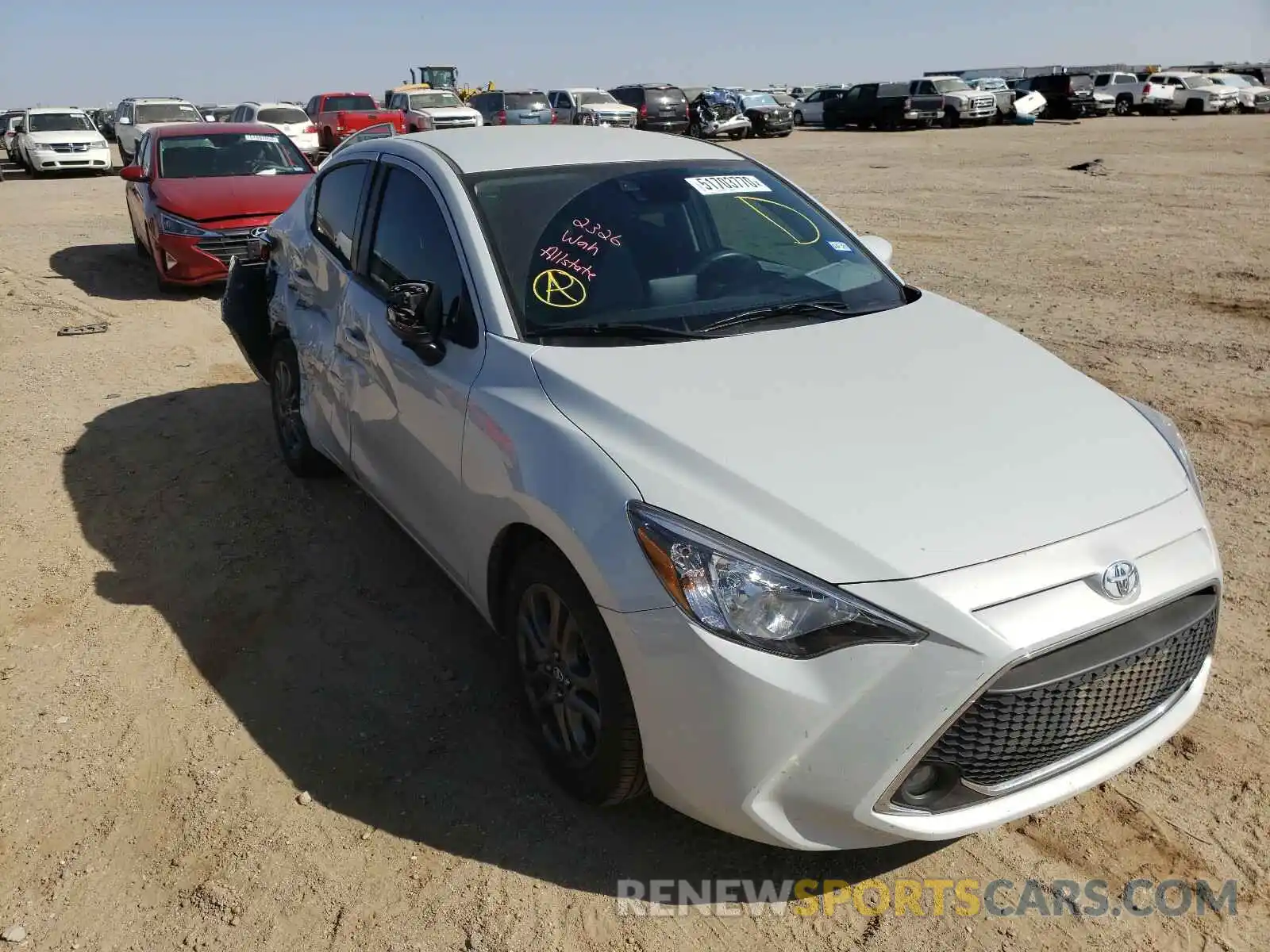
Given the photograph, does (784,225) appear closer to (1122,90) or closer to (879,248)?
(879,248)

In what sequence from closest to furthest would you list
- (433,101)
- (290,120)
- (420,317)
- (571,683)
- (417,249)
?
1. (571,683)
2. (420,317)
3. (417,249)
4. (290,120)
5. (433,101)

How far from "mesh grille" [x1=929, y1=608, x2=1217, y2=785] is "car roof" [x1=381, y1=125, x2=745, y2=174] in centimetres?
244

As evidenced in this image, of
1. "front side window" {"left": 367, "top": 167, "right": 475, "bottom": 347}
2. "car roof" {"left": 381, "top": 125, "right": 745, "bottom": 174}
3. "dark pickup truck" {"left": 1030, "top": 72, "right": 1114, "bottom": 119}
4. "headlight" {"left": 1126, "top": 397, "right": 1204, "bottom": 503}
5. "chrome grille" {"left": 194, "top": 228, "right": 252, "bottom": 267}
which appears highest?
"dark pickup truck" {"left": 1030, "top": 72, "right": 1114, "bottom": 119}

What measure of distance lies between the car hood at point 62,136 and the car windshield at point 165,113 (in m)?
1.49

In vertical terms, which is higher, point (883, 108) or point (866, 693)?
point (883, 108)

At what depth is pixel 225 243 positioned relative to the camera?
9.93 metres

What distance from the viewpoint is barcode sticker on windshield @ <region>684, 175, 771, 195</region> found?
3.88 metres

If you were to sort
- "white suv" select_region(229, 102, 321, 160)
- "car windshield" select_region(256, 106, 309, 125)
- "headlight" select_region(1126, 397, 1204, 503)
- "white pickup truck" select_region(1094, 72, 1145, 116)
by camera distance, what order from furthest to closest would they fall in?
"white pickup truck" select_region(1094, 72, 1145, 116), "car windshield" select_region(256, 106, 309, 125), "white suv" select_region(229, 102, 321, 160), "headlight" select_region(1126, 397, 1204, 503)

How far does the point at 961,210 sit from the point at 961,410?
12.5m

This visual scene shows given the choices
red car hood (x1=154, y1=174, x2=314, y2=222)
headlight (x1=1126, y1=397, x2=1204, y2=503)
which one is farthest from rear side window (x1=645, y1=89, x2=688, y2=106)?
headlight (x1=1126, y1=397, x2=1204, y2=503)

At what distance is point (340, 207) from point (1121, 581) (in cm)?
359

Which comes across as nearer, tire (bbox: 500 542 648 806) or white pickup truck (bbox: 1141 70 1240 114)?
tire (bbox: 500 542 648 806)

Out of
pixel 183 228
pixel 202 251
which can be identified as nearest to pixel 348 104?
pixel 183 228

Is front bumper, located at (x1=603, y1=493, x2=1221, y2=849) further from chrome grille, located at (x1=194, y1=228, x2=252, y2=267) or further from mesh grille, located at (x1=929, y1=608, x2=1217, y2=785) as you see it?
chrome grille, located at (x1=194, y1=228, x2=252, y2=267)
